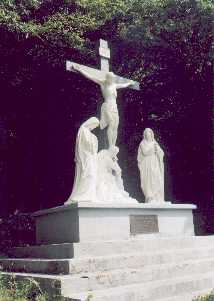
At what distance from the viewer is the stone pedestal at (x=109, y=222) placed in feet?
29.9

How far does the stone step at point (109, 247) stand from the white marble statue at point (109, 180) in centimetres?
129

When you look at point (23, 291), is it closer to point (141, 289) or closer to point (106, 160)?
point (141, 289)

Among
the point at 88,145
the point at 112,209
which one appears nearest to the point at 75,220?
the point at 112,209

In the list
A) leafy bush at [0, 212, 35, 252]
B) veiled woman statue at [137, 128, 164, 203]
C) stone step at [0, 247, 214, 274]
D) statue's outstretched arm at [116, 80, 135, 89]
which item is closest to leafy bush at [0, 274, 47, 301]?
stone step at [0, 247, 214, 274]

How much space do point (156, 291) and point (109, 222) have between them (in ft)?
7.90

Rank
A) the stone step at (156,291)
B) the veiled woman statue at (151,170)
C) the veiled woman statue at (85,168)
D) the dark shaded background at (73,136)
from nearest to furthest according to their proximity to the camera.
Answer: the stone step at (156,291) < the veiled woman statue at (85,168) < the veiled woman statue at (151,170) < the dark shaded background at (73,136)

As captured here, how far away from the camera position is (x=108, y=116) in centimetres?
1127

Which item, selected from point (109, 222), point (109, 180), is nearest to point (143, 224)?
point (109, 222)

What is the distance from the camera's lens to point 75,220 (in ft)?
29.9

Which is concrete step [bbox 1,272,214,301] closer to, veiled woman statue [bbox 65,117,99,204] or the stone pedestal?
the stone pedestal

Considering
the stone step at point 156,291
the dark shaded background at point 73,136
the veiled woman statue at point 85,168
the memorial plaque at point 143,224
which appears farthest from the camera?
the dark shaded background at point 73,136

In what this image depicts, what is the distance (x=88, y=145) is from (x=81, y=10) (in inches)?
270

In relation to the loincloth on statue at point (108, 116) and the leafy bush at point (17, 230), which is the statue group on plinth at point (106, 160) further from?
the leafy bush at point (17, 230)

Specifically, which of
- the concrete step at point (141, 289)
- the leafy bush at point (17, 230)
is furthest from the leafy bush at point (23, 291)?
the leafy bush at point (17, 230)
